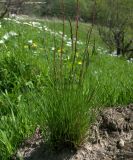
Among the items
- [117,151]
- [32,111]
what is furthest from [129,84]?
[117,151]

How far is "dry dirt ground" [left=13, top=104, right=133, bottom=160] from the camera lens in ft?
12.3

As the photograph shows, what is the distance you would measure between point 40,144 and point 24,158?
19 centimetres

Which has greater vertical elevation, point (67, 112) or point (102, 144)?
point (67, 112)

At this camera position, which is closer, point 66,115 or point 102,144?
point 66,115

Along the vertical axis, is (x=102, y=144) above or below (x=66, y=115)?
below

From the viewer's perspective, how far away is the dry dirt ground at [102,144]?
147 inches

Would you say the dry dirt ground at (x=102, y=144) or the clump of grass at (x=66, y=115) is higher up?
the clump of grass at (x=66, y=115)

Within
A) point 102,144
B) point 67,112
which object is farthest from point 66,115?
point 102,144

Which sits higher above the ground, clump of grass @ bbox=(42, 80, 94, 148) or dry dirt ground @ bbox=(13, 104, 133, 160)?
clump of grass @ bbox=(42, 80, 94, 148)

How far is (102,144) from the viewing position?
3.91m

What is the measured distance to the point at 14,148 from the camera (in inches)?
159

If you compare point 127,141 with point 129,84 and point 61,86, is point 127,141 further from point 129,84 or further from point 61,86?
point 129,84

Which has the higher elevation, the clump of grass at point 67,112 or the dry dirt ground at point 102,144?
the clump of grass at point 67,112

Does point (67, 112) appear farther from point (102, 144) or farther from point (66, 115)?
point (102, 144)
